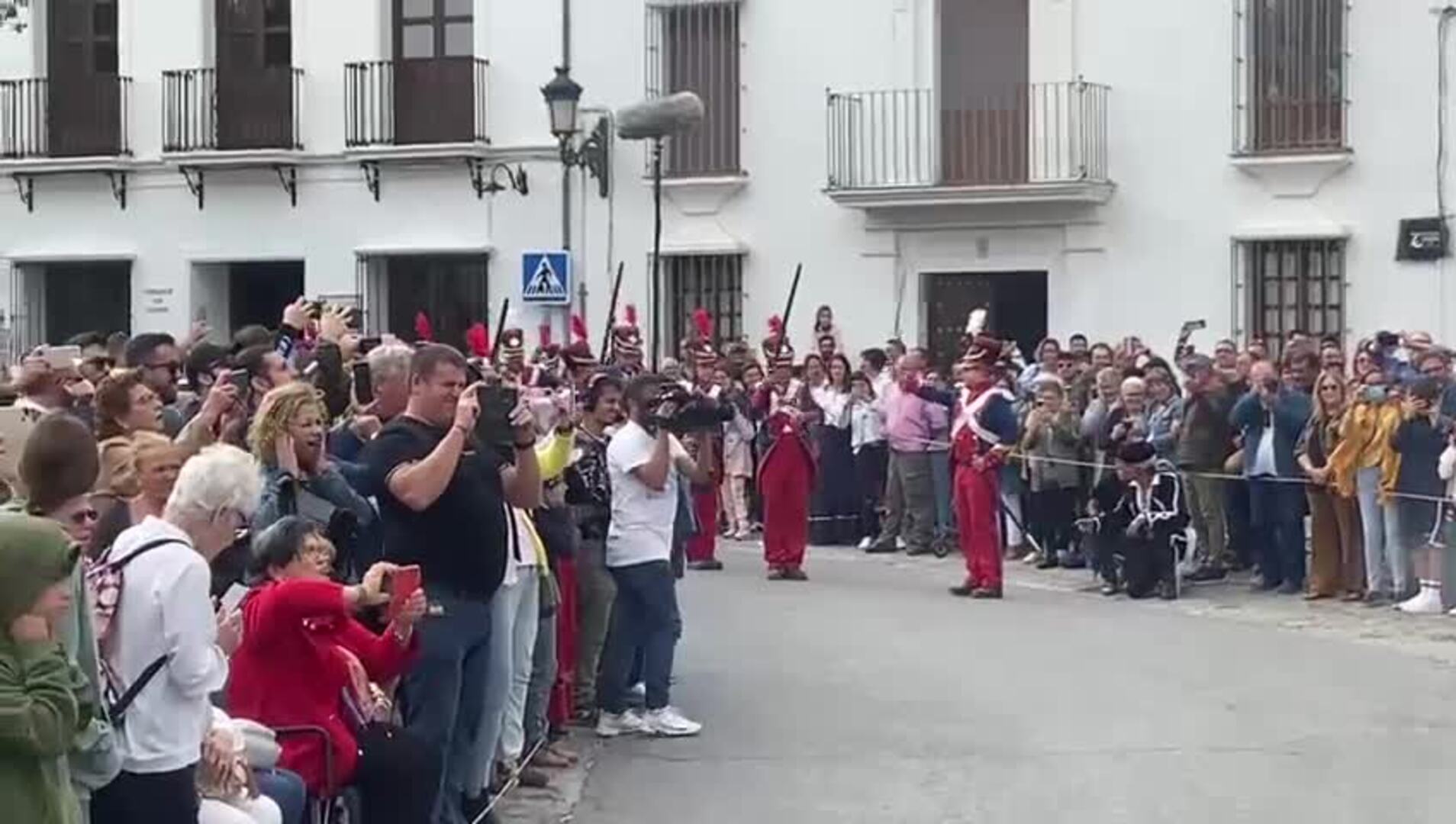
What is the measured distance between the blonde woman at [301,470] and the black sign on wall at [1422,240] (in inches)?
Answer: 687

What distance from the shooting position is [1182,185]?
25.5 meters

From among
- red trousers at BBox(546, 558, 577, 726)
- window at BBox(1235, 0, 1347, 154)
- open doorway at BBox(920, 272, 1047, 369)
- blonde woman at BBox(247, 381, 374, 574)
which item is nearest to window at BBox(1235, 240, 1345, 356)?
window at BBox(1235, 0, 1347, 154)

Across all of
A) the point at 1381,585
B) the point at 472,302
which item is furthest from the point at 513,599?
the point at 472,302

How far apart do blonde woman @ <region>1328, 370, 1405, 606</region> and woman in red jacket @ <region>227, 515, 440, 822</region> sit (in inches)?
443

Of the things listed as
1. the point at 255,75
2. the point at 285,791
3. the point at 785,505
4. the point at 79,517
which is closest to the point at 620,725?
the point at 285,791

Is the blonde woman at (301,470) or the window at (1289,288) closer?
the blonde woman at (301,470)

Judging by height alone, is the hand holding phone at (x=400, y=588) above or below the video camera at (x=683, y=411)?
below

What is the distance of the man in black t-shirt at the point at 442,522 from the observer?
29.3 ft

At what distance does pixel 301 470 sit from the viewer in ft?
28.7

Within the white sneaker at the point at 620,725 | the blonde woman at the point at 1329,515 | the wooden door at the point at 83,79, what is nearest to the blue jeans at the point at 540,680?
the white sneaker at the point at 620,725

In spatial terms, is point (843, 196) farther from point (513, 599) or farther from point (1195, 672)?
point (513, 599)

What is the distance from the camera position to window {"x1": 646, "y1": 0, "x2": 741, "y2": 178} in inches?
1089

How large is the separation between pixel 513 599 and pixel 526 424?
32.3 inches

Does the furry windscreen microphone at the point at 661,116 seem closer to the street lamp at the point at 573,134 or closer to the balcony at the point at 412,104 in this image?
the street lamp at the point at 573,134
